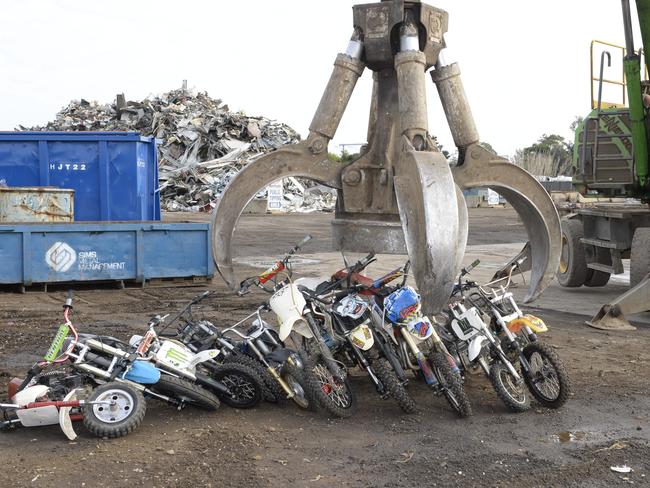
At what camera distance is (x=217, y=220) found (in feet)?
19.5

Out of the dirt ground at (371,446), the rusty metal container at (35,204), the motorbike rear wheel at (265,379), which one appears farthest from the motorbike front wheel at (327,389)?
the rusty metal container at (35,204)

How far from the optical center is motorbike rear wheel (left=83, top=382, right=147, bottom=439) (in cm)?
529

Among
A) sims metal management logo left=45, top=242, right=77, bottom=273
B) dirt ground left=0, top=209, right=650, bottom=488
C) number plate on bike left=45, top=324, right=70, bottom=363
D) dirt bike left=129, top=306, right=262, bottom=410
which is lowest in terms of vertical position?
dirt ground left=0, top=209, right=650, bottom=488

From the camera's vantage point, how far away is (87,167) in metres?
15.0

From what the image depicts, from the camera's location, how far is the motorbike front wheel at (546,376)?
6.00 metres

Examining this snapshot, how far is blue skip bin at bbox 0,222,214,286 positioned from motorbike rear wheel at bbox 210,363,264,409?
6892 millimetres

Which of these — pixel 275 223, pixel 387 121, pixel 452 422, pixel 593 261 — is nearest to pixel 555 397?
pixel 452 422

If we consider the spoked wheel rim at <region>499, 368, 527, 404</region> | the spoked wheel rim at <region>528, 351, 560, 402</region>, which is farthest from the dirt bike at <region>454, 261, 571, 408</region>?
the spoked wheel rim at <region>499, 368, 527, 404</region>

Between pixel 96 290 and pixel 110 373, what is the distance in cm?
734

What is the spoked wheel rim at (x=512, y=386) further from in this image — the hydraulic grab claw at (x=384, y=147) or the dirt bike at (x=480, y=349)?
the hydraulic grab claw at (x=384, y=147)

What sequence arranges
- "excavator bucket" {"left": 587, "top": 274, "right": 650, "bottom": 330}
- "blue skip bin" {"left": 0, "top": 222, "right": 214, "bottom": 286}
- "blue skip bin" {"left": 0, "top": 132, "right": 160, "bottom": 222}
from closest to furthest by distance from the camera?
"excavator bucket" {"left": 587, "top": 274, "right": 650, "bottom": 330}, "blue skip bin" {"left": 0, "top": 222, "right": 214, "bottom": 286}, "blue skip bin" {"left": 0, "top": 132, "right": 160, "bottom": 222}

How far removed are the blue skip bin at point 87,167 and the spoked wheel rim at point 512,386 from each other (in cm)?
1068

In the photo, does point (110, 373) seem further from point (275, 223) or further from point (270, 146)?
point (270, 146)

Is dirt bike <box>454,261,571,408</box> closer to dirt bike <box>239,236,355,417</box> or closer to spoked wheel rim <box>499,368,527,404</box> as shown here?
spoked wheel rim <box>499,368,527,404</box>
